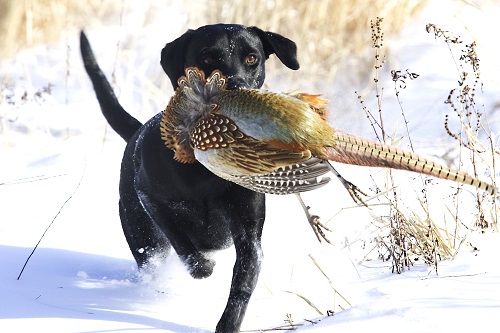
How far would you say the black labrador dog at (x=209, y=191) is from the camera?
3.22 m

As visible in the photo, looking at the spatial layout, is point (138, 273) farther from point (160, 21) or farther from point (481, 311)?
point (160, 21)

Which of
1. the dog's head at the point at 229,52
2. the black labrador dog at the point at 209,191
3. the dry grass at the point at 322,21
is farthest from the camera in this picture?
the dry grass at the point at 322,21

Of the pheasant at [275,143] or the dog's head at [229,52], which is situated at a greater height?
the dog's head at [229,52]

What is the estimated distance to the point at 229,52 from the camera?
3377mm

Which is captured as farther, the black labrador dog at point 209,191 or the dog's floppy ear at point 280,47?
the dog's floppy ear at point 280,47

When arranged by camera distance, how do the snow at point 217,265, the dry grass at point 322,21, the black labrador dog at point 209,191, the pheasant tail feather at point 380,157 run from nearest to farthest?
the pheasant tail feather at point 380,157
the snow at point 217,265
the black labrador dog at point 209,191
the dry grass at point 322,21

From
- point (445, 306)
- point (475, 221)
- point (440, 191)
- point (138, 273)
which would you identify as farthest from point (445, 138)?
point (445, 306)

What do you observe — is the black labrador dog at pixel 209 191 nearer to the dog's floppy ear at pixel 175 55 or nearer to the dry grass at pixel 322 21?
the dog's floppy ear at pixel 175 55

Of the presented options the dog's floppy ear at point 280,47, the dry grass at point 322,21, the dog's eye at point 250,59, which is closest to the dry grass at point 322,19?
the dry grass at point 322,21

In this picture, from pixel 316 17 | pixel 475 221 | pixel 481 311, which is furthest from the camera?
pixel 316 17

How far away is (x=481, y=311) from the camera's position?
104 inches

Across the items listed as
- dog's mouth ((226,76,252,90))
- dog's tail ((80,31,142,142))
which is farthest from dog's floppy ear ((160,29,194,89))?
dog's tail ((80,31,142,142))

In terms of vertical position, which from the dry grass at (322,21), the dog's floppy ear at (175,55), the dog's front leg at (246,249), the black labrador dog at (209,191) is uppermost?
the dry grass at (322,21)

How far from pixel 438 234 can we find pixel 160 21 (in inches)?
249
